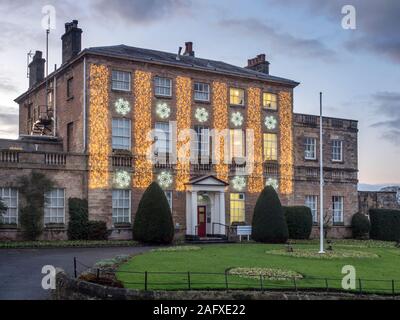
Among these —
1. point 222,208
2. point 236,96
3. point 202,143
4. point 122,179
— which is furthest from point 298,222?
point 122,179

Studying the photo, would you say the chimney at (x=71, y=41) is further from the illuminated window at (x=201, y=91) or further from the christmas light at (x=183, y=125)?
the illuminated window at (x=201, y=91)

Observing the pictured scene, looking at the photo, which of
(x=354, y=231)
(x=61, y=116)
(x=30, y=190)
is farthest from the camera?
(x=354, y=231)

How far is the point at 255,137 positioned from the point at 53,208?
14.7 m

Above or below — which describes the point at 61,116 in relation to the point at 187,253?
above

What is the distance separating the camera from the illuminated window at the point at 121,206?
35750 millimetres

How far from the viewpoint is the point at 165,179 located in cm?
3759

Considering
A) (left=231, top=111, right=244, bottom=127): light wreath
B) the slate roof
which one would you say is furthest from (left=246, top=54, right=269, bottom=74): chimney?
(left=231, top=111, right=244, bottom=127): light wreath

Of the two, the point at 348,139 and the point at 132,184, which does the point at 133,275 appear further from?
the point at 348,139

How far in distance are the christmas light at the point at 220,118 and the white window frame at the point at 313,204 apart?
751 centimetres

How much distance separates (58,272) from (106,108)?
1789 cm

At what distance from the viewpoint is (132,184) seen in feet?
119

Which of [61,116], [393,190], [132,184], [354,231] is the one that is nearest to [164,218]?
[132,184]

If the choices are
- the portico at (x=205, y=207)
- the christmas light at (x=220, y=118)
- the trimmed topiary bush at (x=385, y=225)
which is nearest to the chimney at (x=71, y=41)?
the christmas light at (x=220, y=118)
